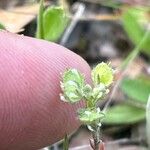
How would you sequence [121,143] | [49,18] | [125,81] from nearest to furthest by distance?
[49,18]
[121,143]
[125,81]

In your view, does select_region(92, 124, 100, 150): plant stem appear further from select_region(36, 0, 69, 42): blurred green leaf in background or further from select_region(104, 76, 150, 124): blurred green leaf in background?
select_region(104, 76, 150, 124): blurred green leaf in background

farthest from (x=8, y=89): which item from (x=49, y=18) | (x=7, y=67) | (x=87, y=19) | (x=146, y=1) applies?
(x=146, y=1)

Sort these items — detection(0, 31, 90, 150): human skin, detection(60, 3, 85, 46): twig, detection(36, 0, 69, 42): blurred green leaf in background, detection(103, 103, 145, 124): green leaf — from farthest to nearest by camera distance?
detection(60, 3, 85, 46): twig
detection(103, 103, 145, 124): green leaf
detection(36, 0, 69, 42): blurred green leaf in background
detection(0, 31, 90, 150): human skin

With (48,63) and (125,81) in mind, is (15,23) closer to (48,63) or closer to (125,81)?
(125,81)

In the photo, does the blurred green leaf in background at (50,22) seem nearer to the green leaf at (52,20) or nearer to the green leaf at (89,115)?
the green leaf at (52,20)

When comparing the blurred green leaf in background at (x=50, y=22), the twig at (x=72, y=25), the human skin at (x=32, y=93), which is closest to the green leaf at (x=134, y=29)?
the twig at (x=72, y=25)

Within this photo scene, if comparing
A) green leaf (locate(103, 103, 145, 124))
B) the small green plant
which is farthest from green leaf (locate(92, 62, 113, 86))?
green leaf (locate(103, 103, 145, 124))
